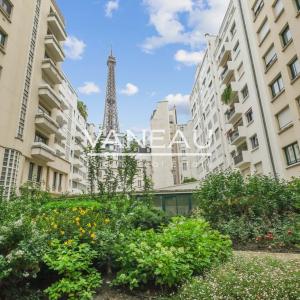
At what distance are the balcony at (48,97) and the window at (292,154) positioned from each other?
70.1 feet

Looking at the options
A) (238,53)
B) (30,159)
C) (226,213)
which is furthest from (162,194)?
(238,53)

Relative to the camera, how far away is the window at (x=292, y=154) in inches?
680

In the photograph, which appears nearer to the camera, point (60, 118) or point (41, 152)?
point (41, 152)

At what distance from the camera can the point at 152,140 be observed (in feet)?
173

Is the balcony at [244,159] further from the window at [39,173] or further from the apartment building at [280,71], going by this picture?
the window at [39,173]

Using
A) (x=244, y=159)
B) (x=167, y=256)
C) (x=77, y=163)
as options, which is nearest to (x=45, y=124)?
(x=244, y=159)

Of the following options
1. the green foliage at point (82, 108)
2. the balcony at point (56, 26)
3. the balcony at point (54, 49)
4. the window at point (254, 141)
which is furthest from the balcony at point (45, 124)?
the green foliage at point (82, 108)

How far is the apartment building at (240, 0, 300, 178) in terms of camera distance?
17078 mm

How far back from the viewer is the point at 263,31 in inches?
869

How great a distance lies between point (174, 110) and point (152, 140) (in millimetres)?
15138

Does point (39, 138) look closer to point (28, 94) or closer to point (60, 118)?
point (28, 94)

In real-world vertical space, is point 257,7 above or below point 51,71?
above

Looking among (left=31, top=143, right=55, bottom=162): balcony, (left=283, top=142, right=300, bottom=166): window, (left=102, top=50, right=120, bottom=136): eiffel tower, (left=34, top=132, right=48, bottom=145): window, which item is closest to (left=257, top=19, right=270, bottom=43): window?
(left=283, top=142, right=300, bottom=166): window

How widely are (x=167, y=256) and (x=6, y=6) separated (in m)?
23.7
